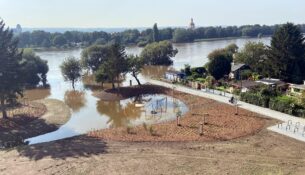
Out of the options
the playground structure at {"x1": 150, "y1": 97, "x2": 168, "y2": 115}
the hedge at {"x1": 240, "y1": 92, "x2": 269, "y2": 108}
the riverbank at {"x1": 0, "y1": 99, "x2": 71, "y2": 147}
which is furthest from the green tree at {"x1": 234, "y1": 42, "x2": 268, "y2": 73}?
the riverbank at {"x1": 0, "y1": 99, "x2": 71, "y2": 147}

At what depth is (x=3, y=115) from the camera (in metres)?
31.6

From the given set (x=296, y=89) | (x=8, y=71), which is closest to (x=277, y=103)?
(x=296, y=89)

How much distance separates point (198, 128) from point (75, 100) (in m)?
18.7

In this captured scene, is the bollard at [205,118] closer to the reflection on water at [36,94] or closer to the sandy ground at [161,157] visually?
the sandy ground at [161,157]

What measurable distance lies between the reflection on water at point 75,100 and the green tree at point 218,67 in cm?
1678

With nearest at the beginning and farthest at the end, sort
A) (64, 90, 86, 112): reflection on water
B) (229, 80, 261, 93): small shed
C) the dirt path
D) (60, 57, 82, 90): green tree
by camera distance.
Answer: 1. the dirt path
2. (229, 80, 261, 93): small shed
3. (64, 90, 86, 112): reflection on water
4. (60, 57, 82, 90): green tree

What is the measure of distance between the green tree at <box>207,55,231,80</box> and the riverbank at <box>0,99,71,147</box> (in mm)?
19336

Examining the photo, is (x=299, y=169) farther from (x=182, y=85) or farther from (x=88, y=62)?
(x=88, y=62)

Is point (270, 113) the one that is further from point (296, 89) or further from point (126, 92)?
point (126, 92)

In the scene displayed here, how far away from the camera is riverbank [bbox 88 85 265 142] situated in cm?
2553

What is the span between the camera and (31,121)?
31.1 meters

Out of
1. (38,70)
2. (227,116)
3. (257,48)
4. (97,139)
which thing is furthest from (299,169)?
(38,70)

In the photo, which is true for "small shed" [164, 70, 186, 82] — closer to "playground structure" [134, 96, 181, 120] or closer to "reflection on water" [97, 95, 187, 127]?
"reflection on water" [97, 95, 187, 127]

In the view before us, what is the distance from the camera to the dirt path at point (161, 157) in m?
20.0
